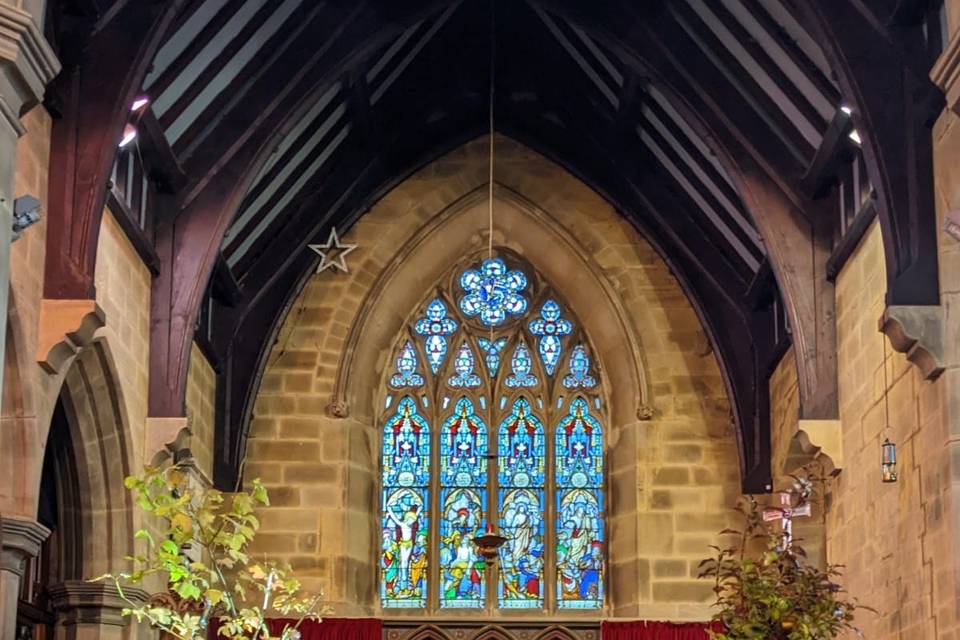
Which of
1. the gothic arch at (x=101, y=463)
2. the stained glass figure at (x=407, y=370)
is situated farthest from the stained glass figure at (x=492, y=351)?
the gothic arch at (x=101, y=463)

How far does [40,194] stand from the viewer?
367 inches

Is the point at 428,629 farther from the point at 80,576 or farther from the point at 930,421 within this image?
the point at 930,421

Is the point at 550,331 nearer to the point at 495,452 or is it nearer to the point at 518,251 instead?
the point at 518,251

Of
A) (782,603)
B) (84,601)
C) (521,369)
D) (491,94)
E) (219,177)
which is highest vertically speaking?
(491,94)

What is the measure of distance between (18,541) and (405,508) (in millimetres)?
6519

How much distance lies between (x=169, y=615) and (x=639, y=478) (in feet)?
29.6

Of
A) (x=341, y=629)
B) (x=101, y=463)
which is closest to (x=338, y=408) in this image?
(x=341, y=629)

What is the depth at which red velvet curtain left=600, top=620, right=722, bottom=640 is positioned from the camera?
14047 millimetres

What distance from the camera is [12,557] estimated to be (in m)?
8.73

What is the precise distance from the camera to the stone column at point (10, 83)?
6.89m

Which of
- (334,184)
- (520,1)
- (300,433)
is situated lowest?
(300,433)

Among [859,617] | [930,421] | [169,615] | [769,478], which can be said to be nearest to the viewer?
[169,615]

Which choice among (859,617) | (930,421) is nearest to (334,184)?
(859,617)

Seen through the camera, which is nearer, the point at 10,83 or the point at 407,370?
the point at 10,83
